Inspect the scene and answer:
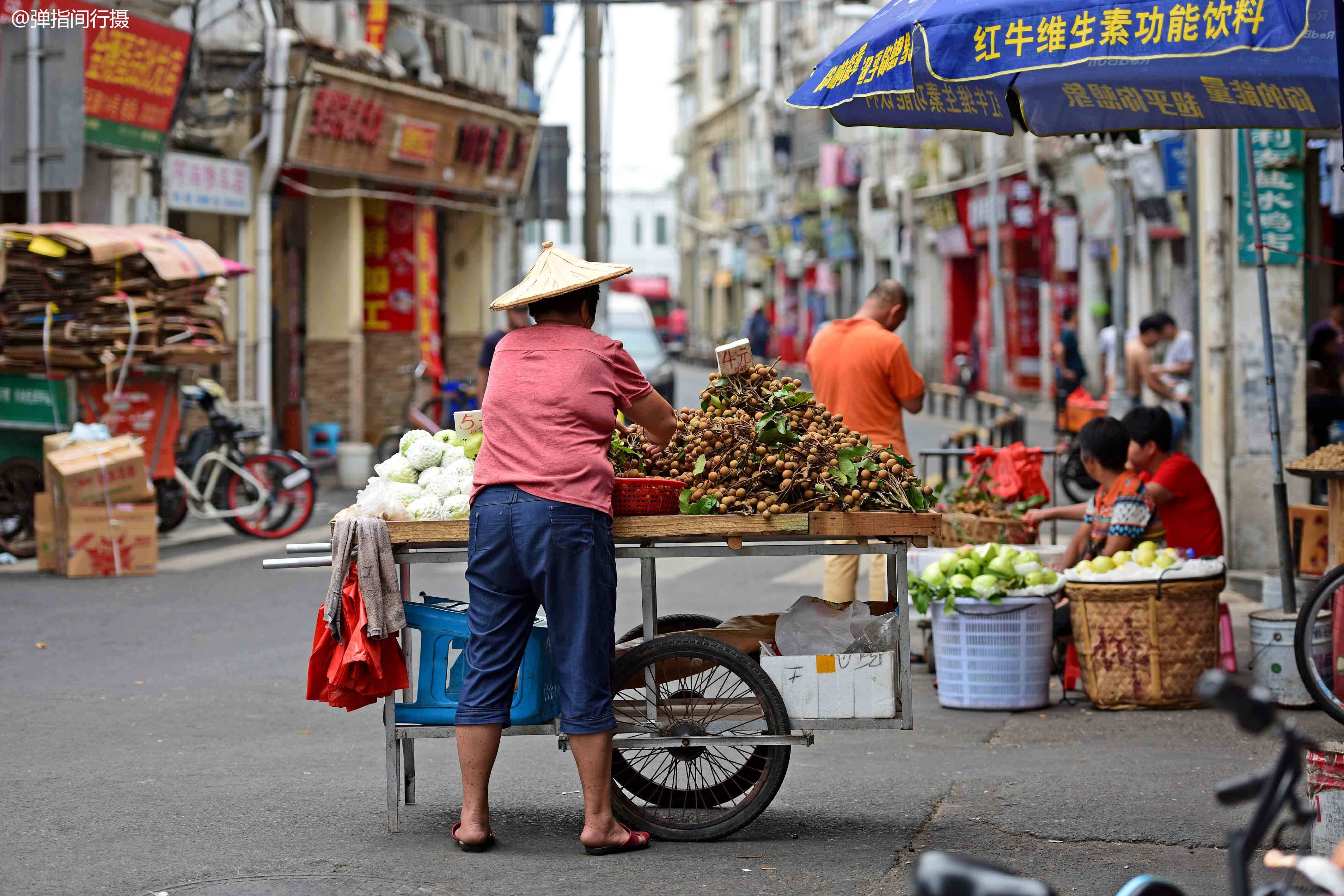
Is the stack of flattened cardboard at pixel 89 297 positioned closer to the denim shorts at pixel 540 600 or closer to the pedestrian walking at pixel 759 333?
the denim shorts at pixel 540 600

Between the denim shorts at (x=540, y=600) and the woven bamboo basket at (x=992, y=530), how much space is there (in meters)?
4.26

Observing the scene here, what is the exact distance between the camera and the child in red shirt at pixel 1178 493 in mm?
7707

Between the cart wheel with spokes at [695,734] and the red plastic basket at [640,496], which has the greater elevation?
the red plastic basket at [640,496]

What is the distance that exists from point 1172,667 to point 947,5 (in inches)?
122

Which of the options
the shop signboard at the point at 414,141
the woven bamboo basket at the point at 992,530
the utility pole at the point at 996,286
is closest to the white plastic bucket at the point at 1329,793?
the woven bamboo basket at the point at 992,530

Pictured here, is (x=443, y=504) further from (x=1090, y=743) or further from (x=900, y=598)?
(x=1090, y=743)

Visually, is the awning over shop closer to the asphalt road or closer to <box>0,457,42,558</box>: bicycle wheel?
<box>0,457,42,558</box>: bicycle wheel

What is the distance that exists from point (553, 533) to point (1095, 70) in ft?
9.51

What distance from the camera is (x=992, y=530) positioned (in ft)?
29.5

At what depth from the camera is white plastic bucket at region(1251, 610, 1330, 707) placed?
7.15 m

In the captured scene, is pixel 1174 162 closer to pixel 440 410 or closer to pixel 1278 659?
pixel 440 410

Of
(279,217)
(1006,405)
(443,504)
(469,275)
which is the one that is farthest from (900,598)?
(469,275)

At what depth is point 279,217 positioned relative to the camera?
20.8 metres

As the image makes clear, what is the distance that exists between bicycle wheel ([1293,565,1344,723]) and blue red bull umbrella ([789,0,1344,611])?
0.91 m
